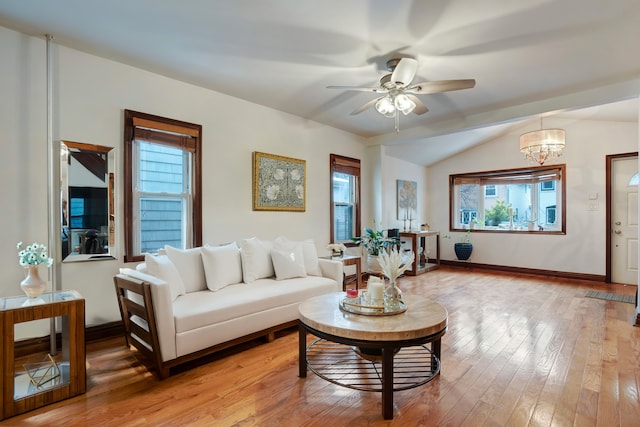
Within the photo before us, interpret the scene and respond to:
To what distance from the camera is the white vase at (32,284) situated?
84.2 inches

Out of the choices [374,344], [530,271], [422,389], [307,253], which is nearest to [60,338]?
[307,253]

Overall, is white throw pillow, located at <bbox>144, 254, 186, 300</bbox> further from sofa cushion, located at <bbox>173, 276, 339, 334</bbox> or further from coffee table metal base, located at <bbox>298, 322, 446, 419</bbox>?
coffee table metal base, located at <bbox>298, 322, 446, 419</bbox>

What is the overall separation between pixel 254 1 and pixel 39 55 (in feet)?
6.41

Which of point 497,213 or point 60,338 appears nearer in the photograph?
point 60,338

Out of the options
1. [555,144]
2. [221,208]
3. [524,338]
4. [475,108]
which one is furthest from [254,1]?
[555,144]

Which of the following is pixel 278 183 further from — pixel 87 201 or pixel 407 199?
pixel 407 199

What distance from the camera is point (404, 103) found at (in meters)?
3.07

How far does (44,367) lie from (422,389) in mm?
2597

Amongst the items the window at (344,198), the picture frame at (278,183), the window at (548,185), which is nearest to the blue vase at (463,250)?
the window at (548,185)

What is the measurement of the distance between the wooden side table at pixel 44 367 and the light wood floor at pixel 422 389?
7 cm

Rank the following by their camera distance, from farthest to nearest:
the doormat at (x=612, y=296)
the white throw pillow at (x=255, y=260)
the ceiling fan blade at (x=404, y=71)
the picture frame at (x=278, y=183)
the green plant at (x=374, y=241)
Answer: the green plant at (x=374, y=241), the doormat at (x=612, y=296), the picture frame at (x=278, y=183), the white throw pillow at (x=255, y=260), the ceiling fan blade at (x=404, y=71)

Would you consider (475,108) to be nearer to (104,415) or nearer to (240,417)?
(240,417)

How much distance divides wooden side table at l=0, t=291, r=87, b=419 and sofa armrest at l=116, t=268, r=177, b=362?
434 mm

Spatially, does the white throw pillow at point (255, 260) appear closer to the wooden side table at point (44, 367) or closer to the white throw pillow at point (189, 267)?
the white throw pillow at point (189, 267)
